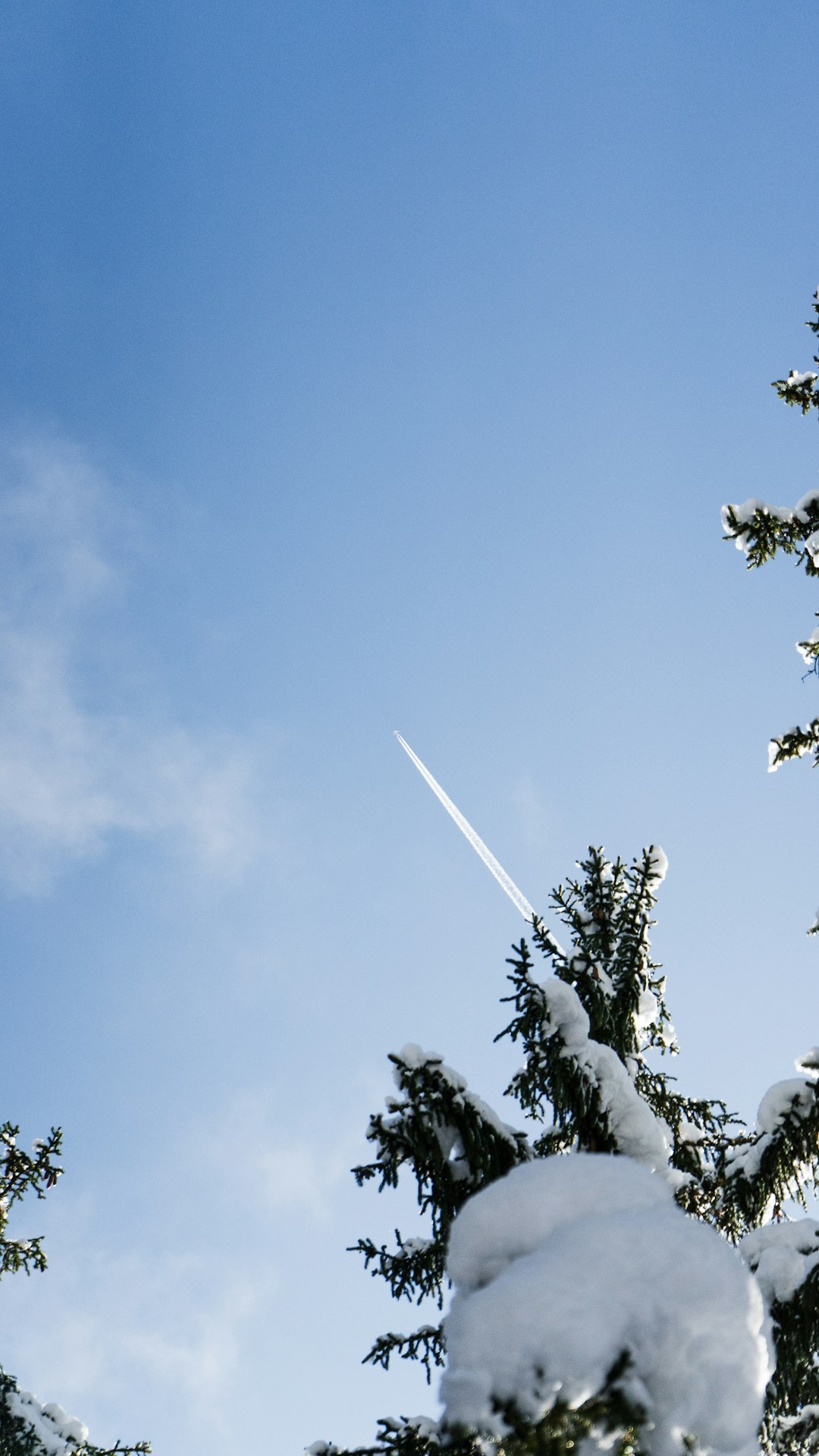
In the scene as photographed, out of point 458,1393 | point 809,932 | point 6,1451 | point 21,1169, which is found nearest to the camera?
point 458,1393

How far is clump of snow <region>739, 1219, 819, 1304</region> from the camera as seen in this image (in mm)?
5621

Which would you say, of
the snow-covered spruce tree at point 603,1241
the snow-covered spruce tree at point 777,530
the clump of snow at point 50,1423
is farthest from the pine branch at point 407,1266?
the clump of snow at point 50,1423

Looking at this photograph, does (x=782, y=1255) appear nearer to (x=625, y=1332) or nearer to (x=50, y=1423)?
(x=625, y=1332)

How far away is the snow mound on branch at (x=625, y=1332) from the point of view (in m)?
3.33

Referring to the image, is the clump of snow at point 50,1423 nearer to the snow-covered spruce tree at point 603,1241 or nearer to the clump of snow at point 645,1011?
the snow-covered spruce tree at point 603,1241

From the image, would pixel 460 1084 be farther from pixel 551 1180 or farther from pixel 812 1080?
pixel 812 1080

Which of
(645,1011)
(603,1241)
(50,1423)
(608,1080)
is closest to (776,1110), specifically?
(608,1080)

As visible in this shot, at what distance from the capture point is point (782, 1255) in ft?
18.8

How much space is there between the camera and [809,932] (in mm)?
8383

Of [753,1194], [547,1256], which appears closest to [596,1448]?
[547,1256]

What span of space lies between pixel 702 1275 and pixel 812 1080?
2.90 metres

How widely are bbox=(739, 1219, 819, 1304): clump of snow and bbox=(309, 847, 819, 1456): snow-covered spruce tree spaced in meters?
0.01

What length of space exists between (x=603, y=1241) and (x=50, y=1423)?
1883 centimetres

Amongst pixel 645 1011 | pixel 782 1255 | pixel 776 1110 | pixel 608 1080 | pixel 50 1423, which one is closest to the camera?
pixel 782 1255
